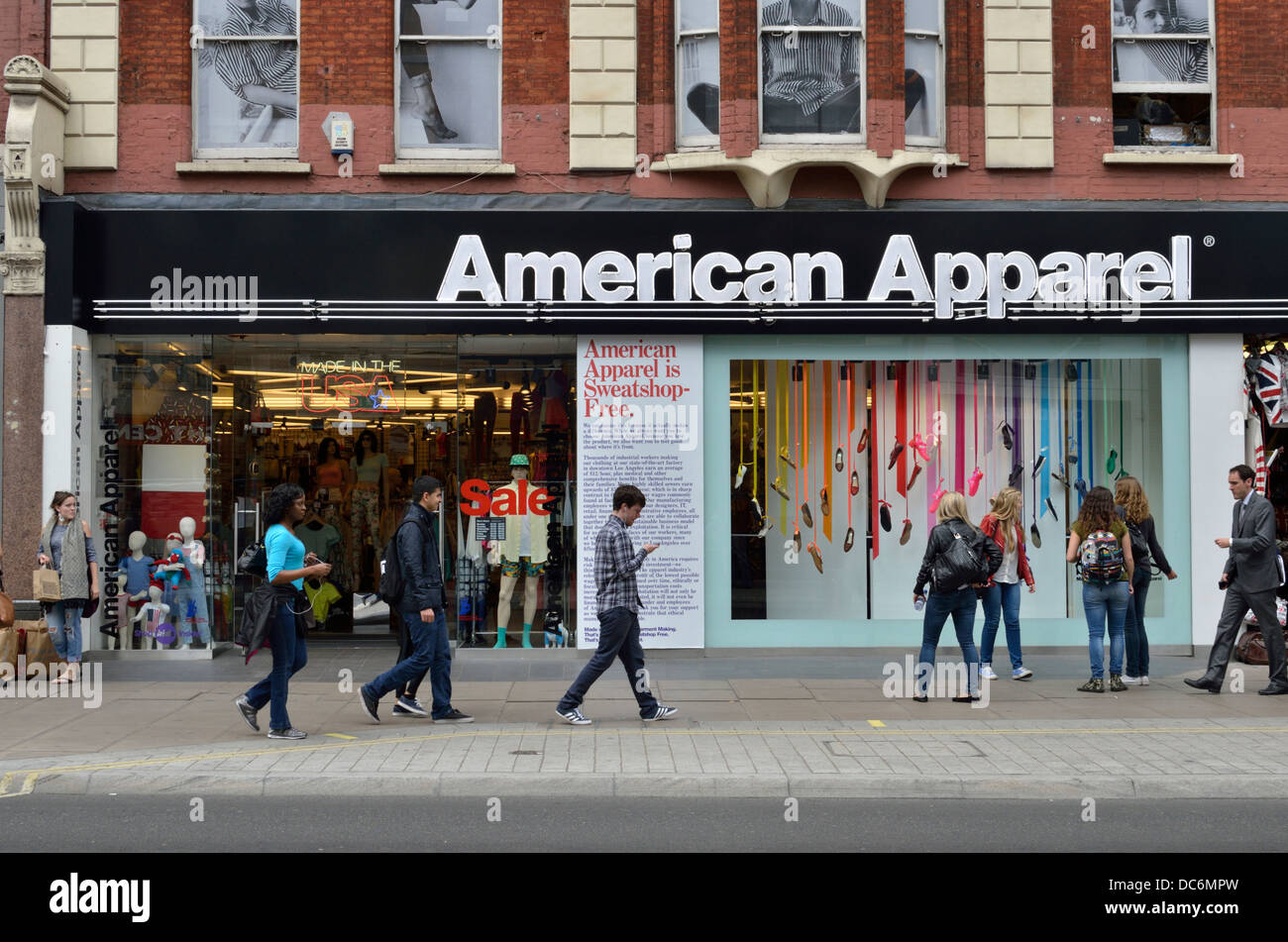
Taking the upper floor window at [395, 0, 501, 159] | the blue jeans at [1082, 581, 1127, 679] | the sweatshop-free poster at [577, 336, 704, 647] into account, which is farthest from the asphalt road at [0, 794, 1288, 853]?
the upper floor window at [395, 0, 501, 159]

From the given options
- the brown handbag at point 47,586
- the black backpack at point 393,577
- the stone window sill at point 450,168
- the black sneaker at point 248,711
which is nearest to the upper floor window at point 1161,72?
the stone window sill at point 450,168

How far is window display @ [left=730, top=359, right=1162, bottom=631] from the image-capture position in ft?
45.2

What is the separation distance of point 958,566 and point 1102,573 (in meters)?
1.55

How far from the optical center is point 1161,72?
13.9 metres

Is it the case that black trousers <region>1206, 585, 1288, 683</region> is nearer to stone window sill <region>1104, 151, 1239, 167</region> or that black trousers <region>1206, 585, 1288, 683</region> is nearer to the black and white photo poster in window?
stone window sill <region>1104, 151, 1239, 167</region>

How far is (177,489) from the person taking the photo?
13.8 meters

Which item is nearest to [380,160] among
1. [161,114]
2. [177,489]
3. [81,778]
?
[161,114]

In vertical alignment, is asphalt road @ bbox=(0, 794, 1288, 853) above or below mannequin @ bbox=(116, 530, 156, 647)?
below

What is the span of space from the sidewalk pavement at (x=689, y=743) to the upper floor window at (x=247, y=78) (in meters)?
6.04

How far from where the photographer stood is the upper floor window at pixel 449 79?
13.7m

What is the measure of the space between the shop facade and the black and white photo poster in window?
70.5 inches

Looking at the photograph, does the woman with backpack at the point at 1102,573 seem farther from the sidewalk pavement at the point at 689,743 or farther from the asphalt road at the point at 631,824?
the asphalt road at the point at 631,824

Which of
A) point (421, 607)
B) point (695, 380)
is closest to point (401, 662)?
point (421, 607)

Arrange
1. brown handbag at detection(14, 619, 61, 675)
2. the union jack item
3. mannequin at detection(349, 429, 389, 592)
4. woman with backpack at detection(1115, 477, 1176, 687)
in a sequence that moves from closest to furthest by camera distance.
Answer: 1. woman with backpack at detection(1115, 477, 1176, 687)
2. brown handbag at detection(14, 619, 61, 675)
3. the union jack item
4. mannequin at detection(349, 429, 389, 592)
